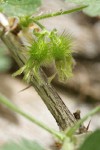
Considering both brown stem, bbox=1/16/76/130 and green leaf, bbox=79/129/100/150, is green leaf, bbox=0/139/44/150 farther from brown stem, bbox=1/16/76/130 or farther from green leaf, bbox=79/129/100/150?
brown stem, bbox=1/16/76/130

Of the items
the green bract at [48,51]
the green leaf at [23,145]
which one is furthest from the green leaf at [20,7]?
the green leaf at [23,145]

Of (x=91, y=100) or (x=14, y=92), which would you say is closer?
(x=14, y=92)

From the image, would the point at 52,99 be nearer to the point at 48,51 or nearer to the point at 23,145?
the point at 48,51

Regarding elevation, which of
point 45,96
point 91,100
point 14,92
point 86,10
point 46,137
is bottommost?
point 91,100

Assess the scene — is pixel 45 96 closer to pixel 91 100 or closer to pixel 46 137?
pixel 46 137

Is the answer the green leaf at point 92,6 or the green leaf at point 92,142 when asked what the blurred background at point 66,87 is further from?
the green leaf at point 92,142

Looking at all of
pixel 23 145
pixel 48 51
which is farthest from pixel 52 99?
pixel 23 145

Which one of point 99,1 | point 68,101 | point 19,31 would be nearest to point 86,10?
point 99,1

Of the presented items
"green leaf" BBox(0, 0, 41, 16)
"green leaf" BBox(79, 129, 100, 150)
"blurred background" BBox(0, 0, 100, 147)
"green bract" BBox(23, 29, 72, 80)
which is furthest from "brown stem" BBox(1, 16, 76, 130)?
"blurred background" BBox(0, 0, 100, 147)
